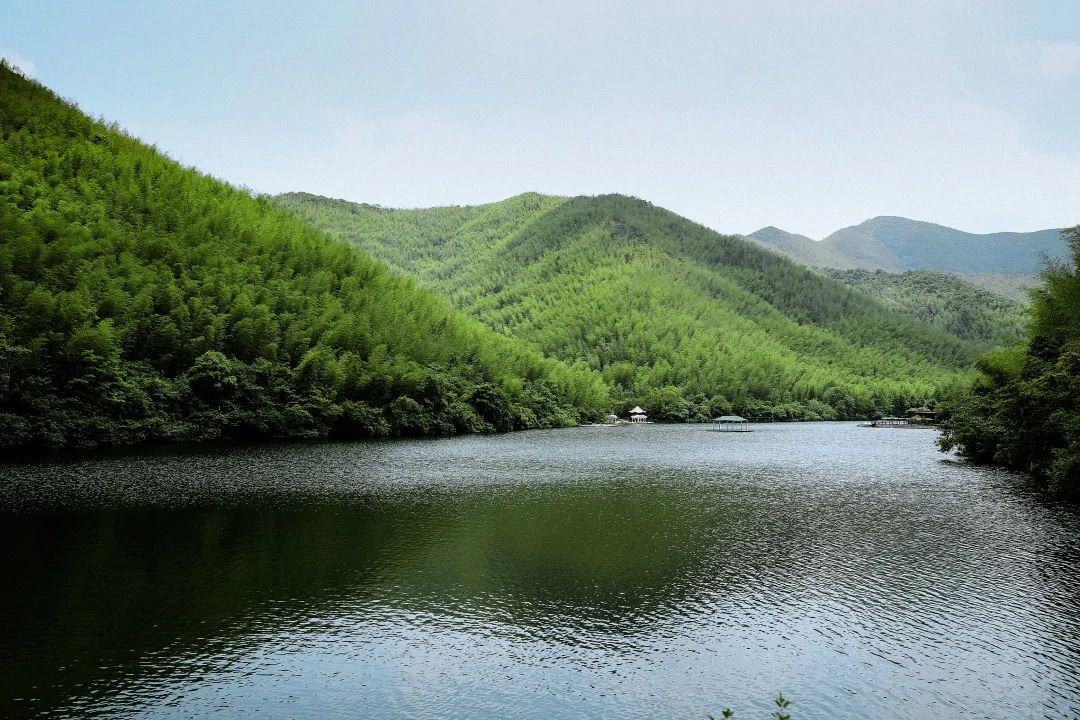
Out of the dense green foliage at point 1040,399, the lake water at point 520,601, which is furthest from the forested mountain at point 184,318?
the dense green foliage at point 1040,399

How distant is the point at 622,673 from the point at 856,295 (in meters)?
179

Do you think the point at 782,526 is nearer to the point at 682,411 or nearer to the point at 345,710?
the point at 345,710

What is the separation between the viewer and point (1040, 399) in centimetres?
2894

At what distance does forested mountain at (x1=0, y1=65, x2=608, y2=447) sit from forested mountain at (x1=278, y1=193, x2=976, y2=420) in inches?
1387

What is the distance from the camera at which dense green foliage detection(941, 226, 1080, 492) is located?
26.0 metres

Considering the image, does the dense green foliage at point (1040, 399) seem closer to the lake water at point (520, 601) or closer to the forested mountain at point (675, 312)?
the lake water at point (520, 601)

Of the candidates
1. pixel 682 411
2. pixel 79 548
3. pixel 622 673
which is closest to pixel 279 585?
pixel 79 548

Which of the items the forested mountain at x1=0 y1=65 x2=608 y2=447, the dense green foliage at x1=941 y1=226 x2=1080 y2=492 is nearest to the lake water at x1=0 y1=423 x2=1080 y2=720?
the dense green foliage at x1=941 y1=226 x2=1080 y2=492

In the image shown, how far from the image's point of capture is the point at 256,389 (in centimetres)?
4769

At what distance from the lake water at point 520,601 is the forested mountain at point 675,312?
81756 mm

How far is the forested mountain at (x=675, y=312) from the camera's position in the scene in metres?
118

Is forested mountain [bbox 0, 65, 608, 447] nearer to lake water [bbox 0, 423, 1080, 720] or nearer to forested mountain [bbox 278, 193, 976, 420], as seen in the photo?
lake water [bbox 0, 423, 1080, 720]

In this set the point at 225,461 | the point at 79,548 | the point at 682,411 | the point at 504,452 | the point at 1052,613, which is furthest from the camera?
the point at 682,411

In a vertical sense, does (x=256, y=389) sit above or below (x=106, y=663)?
above
